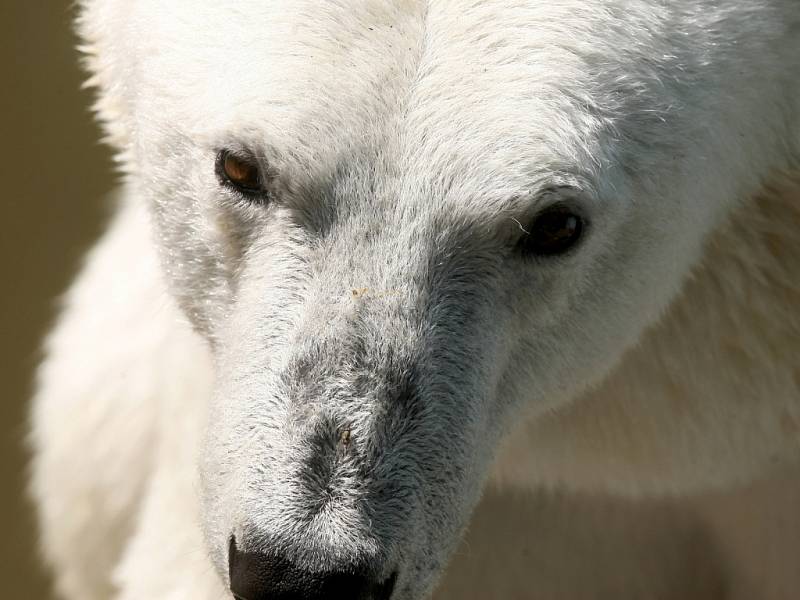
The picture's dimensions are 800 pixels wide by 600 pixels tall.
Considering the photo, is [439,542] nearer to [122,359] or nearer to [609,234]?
[609,234]

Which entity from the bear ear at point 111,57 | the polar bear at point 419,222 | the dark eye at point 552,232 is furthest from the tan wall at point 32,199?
the dark eye at point 552,232

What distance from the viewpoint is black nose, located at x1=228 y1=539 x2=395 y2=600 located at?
5.04ft

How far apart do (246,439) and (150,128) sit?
0.53 metres

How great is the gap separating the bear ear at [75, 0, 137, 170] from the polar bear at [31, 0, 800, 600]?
2 centimetres

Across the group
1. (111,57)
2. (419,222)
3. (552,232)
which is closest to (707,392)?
(552,232)

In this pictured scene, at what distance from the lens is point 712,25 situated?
1.76 meters

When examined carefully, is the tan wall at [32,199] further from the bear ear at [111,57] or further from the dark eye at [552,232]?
the dark eye at [552,232]

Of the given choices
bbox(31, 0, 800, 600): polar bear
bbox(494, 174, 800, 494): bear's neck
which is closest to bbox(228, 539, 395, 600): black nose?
bbox(31, 0, 800, 600): polar bear

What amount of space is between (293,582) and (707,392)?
89 cm

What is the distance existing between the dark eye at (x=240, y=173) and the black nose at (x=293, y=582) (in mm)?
469

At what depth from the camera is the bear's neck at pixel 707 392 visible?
204 cm

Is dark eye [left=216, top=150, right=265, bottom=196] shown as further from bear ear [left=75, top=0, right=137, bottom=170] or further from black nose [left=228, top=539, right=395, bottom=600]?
black nose [left=228, top=539, right=395, bottom=600]

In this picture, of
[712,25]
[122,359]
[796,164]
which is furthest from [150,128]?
[122,359]

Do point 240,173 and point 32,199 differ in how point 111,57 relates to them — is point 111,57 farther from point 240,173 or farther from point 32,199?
point 32,199
